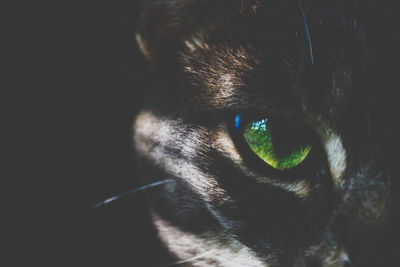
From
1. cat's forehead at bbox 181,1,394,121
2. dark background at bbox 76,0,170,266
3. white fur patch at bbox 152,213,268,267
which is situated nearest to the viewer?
cat's forehead at bbox 181,1,394,121

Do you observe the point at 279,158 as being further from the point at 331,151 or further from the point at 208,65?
the point at 208,65

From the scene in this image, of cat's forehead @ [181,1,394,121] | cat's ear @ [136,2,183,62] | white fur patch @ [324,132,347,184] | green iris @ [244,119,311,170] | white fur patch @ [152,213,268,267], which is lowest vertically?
white fur patch @ [152,213,268,267]

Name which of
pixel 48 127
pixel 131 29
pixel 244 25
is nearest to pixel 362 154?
pixel 244 25

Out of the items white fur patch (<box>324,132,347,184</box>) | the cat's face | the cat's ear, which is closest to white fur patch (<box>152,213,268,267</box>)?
the cat's face

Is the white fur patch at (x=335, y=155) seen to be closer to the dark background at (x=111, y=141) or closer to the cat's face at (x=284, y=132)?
the cat's face at (x=284, y=132)

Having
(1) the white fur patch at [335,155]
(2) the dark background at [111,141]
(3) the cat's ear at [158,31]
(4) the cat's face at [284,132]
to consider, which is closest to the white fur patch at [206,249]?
(4) the cat's face at [284,132]

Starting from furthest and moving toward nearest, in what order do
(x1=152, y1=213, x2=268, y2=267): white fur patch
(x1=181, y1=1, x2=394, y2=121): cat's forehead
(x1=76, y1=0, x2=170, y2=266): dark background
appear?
(x1=76, y1=0, x2=170, y2=266): dark background < (x1=152, y1=213, x2=268, y2=267): white fur patch < (x1=181, y1=1, x2=394, y2=121): cat's forehead

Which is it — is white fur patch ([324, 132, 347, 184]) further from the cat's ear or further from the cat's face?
the cat's ear

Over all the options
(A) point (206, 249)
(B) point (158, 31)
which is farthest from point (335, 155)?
(B) point (158, 31)

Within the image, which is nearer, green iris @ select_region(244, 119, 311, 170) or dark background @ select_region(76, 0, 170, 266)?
green iris @ select_region(244, 119, 311, 170)
